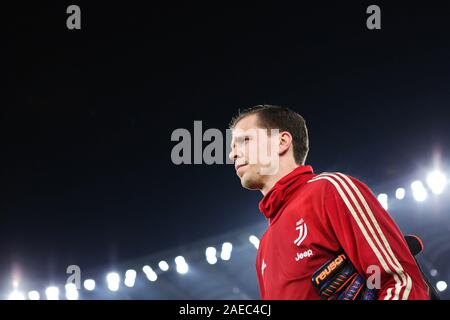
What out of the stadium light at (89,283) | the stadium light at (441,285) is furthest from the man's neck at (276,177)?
the stadium light at (89,283)

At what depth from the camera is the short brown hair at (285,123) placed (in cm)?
224

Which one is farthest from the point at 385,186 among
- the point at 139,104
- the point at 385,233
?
the point at 385,233

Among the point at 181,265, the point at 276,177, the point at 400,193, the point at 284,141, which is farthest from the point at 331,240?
the point at 181,265

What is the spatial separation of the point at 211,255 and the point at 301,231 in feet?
29.8

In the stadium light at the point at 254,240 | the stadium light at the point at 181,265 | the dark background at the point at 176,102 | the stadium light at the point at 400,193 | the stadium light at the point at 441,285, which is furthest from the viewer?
the stadium light at the point at 181,265

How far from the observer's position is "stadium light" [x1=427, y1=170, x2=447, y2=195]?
8.09m

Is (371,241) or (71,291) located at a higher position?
(371,241)

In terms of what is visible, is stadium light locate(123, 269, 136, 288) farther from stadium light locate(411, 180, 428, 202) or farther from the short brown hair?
the short brown hair

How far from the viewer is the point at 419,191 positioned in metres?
8.30

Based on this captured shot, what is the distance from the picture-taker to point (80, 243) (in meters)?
11.5

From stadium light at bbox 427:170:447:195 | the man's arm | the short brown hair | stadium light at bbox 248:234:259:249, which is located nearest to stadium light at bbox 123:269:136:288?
stadium light at bbox 248:234:259:249

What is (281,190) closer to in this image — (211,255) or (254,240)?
(254,240)

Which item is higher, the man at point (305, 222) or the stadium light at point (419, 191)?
the man at point (305, 222)

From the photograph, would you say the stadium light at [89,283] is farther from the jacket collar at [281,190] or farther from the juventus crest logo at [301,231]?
the juventus crest logo at [301,231]
